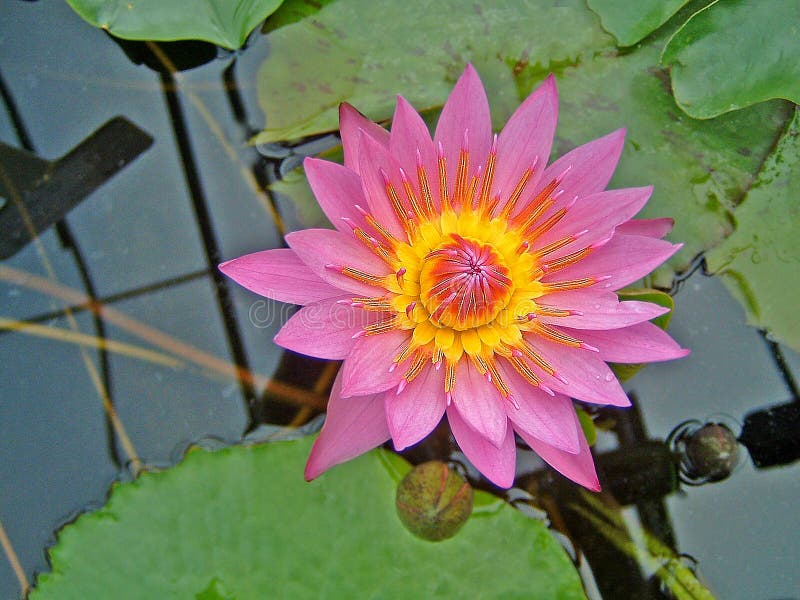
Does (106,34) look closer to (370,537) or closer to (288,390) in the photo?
(288,390)

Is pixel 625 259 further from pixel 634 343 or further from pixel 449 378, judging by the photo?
pixel 449 378

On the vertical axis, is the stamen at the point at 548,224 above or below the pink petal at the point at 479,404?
above

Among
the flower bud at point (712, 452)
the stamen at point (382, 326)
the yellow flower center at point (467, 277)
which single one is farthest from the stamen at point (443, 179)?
the flower bud at point (712, 452)

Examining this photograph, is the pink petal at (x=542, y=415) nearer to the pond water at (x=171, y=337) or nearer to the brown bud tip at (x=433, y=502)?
the brown bud tip at (x=433, y=502)

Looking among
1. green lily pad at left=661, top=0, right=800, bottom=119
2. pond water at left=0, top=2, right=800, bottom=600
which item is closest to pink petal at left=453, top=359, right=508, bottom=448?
pond water at left=0, top=2, right=800, bottom=600

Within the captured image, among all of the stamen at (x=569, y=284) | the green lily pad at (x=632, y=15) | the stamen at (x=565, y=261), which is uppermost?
the green lily pad at (x=632, y=15)

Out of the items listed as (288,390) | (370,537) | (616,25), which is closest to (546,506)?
(370,537)

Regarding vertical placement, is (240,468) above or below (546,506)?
above
